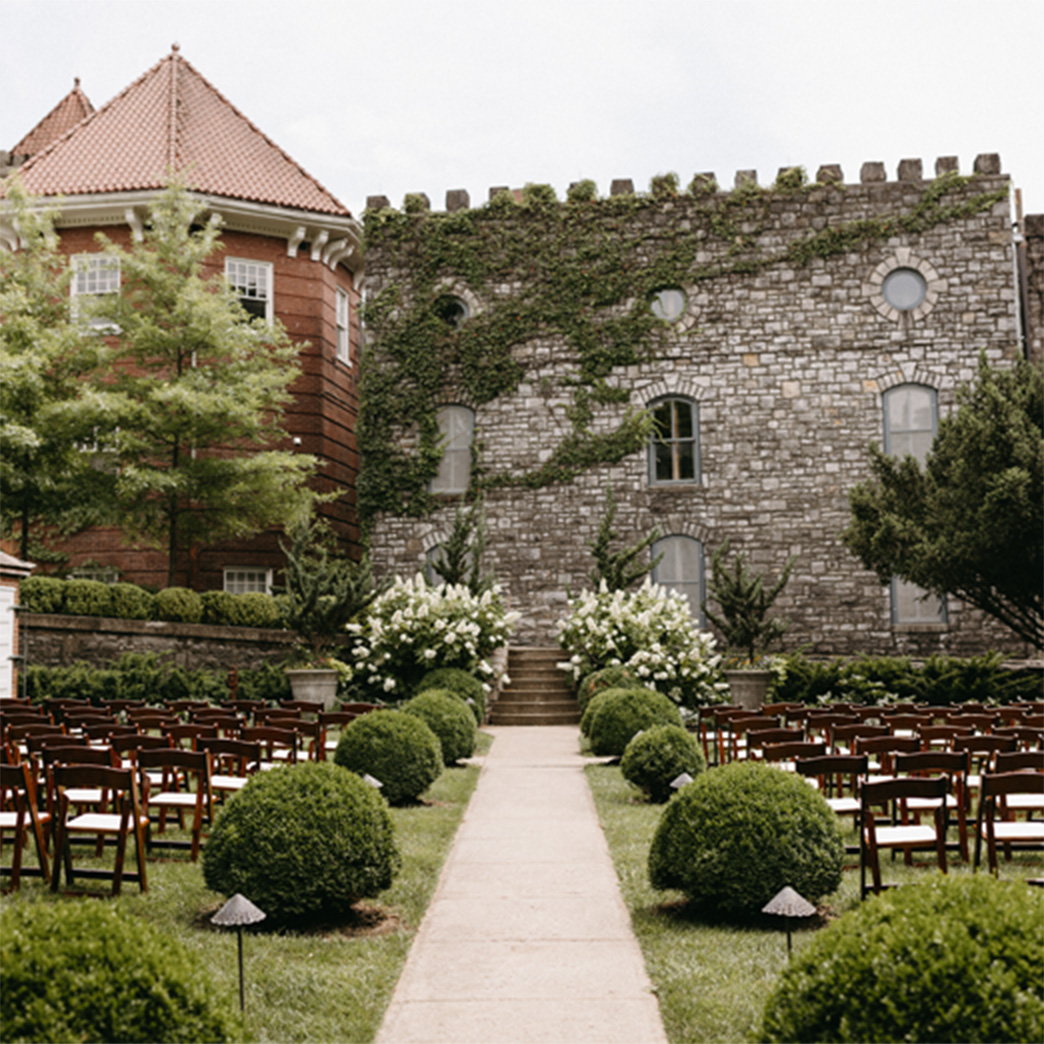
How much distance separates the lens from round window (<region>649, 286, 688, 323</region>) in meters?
25.1

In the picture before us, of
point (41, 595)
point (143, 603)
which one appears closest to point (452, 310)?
point (143, 603)

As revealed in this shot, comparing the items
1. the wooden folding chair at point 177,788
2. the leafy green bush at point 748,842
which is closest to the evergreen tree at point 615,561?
the wooden folding chair at point 177,788

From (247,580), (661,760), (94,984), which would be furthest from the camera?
(247,580)

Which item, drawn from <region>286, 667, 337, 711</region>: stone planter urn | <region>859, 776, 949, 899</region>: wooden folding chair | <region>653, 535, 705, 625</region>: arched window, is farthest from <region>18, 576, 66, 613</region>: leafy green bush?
<region>859, 776, 949, 899</region>: wooden folding chair

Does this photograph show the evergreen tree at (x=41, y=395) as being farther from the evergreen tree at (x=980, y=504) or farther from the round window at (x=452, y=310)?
the evergreen tree at (x=980, y=504)

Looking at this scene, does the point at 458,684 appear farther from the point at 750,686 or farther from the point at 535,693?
the point at 750,686

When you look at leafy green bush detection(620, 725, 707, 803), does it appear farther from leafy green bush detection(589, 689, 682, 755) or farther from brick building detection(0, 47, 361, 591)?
brick building detection(0, 47, 361, 591)

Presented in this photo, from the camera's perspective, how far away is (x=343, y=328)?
28141 mm

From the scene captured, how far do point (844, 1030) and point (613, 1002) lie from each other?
2.31 metres

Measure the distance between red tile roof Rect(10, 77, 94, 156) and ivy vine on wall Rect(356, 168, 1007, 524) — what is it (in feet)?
35.9

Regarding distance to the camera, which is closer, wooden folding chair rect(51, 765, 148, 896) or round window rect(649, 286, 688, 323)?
wooden folding chair rect(51, 765, 148, 896)

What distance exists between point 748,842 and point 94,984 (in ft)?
13.5

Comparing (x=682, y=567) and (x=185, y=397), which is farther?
(x=682, y=567)

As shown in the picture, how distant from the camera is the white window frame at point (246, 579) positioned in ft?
81.6
